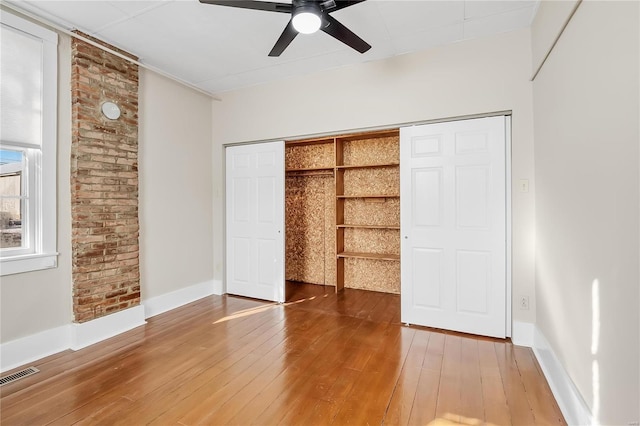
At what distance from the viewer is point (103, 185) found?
3094 millimetres

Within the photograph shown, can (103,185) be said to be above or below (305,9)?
below

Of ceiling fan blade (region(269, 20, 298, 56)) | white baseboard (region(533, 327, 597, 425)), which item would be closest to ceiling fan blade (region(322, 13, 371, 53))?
ceiling fan blade (region(269, 20, 298, 56))

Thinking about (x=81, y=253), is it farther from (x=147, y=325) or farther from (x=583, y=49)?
(x=583, y=49)

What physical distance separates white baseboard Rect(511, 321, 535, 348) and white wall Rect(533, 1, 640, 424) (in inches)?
20.7

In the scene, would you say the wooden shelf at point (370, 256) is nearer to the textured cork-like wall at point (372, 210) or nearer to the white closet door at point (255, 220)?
the textured cork-like wall at point (372, 210)

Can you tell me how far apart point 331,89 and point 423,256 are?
2.29 metres

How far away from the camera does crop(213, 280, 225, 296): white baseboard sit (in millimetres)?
4516

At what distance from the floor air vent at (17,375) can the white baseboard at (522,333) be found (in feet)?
13.7

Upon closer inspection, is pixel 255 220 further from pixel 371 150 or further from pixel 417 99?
pixel 417 99

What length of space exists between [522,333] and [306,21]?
3.27 m

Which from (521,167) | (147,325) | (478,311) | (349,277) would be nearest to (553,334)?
(478,311)

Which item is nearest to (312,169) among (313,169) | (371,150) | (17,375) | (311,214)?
(313,169)

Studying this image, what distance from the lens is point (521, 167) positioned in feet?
9.46

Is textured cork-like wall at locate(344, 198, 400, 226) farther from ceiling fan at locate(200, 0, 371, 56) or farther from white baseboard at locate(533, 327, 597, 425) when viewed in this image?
ceiling fan at locate(200, 0, 371, 56)
